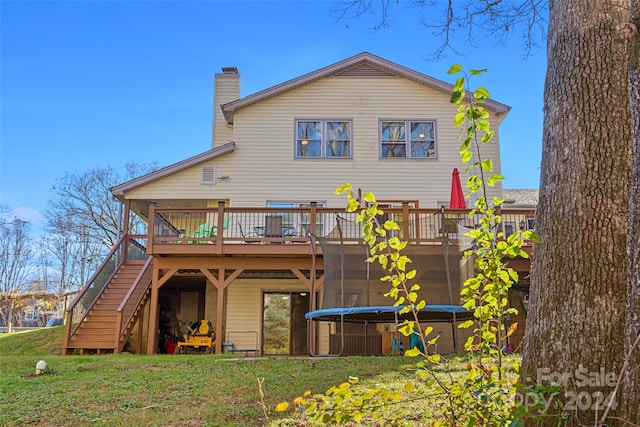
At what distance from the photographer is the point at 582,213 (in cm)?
274

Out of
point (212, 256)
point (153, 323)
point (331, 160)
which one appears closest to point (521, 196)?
point (331, 160)

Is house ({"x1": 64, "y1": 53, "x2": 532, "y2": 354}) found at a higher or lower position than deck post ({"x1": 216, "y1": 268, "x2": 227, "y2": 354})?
higher

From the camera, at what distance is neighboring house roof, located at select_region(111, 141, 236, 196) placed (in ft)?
46.9

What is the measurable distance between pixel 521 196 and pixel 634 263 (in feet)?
56.2

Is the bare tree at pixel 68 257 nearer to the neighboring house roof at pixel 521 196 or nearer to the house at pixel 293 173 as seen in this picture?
the house at pixel 293 173

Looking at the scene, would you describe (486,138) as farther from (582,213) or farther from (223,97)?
(223,97)

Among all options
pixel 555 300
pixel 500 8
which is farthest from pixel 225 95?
pixel 555 300

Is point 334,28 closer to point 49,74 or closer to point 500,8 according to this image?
point 500,8

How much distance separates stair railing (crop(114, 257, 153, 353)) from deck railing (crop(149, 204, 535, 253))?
40.9 inches

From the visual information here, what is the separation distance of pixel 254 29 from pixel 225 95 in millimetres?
2235

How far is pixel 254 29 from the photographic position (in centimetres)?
1582

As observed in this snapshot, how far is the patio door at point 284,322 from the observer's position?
48.4 feet

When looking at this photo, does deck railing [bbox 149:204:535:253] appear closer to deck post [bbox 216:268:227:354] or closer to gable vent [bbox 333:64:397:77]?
deck post [bbox 216:268:227:354]

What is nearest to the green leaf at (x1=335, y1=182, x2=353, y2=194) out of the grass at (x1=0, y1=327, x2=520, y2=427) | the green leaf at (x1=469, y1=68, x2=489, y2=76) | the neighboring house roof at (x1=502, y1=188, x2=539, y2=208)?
the green leaf at (x1=469, y1=68, x2=489, y2=76)
